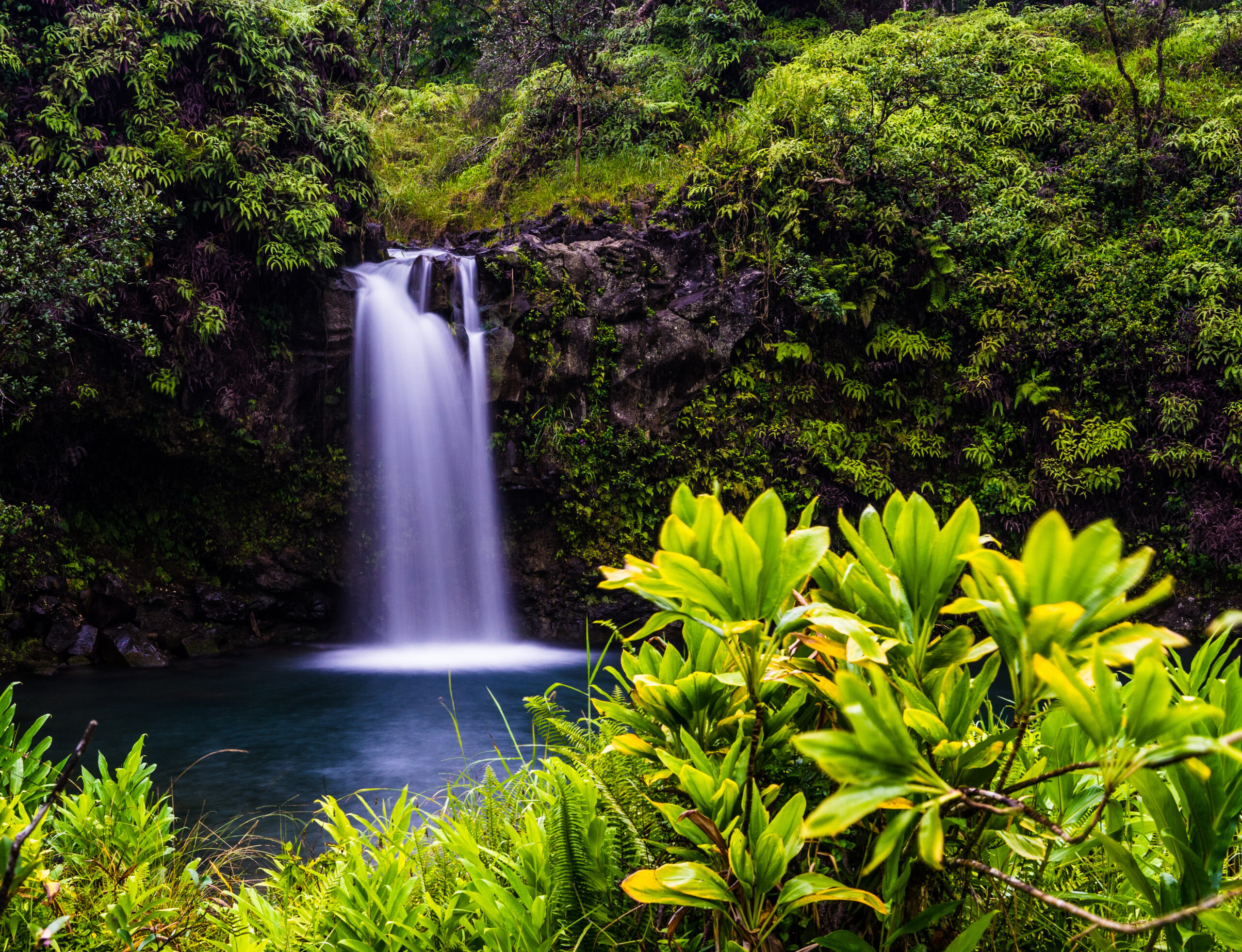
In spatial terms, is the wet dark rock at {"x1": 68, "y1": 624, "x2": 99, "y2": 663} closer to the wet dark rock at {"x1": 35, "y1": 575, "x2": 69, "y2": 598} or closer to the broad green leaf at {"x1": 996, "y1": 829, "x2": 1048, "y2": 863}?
the wet dark rock at {"x1": 35, "y1": 575, "x2": 69, "y2": 598}

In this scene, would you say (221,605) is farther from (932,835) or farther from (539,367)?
(932,835)

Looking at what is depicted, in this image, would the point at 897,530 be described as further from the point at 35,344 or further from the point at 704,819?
the point at 35,344

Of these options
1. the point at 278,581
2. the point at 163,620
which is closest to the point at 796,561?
the point at 163,620

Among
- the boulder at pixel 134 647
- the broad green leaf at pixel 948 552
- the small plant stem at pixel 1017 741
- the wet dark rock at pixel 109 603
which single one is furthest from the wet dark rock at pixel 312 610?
the small plant stem at pixel 1017 741

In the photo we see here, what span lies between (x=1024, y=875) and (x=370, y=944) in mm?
1050

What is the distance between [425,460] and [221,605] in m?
3.17

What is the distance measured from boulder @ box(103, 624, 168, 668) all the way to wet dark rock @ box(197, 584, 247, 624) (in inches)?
35.1

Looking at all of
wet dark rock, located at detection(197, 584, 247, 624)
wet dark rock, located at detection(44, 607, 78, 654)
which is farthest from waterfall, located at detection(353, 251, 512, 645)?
wet dark rock, located at detection(44, 607, 78, 654)

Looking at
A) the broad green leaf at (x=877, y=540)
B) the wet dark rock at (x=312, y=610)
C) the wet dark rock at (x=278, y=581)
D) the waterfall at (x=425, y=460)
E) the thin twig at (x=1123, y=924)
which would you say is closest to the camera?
the thin twig at (x=1123, y=924)

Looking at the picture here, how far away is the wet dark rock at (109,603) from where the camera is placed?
8.13 metres

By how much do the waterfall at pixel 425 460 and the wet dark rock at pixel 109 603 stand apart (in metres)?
2.80

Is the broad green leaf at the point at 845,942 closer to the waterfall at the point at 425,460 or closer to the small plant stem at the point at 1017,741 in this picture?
the small plant stem at the point at 1017,741

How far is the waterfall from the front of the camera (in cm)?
955

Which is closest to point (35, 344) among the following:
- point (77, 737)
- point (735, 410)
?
point (77, 737)
